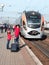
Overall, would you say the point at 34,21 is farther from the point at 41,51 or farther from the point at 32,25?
the point at 41,51

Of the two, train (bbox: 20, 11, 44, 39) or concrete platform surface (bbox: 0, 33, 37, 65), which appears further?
train (bbox: 20, 11, 44, 39)

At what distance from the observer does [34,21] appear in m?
33.8

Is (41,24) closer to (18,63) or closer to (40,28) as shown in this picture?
(40,28)

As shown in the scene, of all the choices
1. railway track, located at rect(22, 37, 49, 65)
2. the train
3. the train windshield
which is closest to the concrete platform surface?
railway track, located at rect(22, 37, 49, 65)

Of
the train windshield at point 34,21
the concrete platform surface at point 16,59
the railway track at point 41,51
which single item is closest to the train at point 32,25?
the train windshield at point 34,21

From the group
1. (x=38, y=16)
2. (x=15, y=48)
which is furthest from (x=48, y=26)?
(x=15, y=48)

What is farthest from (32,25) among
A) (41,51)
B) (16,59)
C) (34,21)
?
(16,59)

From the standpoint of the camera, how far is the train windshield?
33500mm

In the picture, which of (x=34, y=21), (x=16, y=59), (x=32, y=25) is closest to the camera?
(x=16, y=59)

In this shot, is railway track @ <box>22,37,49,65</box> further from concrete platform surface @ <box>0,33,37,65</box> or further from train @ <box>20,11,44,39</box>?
train @ <box>20,11,44,39</box>

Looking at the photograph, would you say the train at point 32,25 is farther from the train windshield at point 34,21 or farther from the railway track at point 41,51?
the railway track at point 41,51

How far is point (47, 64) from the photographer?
14.8 meters

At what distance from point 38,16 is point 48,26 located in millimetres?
61948

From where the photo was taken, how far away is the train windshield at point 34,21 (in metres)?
33.5
